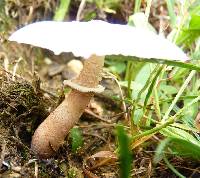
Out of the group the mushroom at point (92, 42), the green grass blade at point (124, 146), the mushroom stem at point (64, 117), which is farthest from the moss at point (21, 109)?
the green grass blade at point (124, 146)

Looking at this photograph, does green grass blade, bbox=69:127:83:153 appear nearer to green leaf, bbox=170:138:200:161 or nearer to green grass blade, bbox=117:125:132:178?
green leaf, bbox=170:138:200:161

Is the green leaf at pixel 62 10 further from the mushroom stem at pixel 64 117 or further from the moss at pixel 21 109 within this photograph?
the mushroom stem at pixel 64 117

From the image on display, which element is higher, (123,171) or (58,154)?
(123,171)

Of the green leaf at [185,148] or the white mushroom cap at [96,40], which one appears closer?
the white mushroom cap at [96,40]

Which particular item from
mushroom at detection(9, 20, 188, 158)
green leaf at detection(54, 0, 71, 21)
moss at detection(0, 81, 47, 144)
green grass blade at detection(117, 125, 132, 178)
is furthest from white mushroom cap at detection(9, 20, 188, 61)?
green leaf at detection(54, 0, 71, 21)

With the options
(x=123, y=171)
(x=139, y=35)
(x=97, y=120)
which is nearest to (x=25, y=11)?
(x=97, y=120)

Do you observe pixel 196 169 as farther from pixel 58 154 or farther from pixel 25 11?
pixel 25 11
